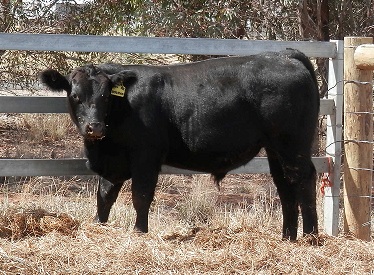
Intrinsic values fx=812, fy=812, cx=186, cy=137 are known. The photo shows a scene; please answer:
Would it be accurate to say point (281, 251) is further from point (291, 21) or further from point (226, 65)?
point (291, 21)

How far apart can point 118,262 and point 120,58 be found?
6688mm

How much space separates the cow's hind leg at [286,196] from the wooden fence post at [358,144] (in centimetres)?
50

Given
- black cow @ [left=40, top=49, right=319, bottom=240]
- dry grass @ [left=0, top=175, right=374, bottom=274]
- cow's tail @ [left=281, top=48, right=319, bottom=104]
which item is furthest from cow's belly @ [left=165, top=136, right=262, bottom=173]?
cow's tail @ [left=281, top=48, right=319, bottom=104]

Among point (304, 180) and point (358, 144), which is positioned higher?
point (358, 144)

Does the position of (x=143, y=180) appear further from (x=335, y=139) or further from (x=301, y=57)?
(x=335, y=139)

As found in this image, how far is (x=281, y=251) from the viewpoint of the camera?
6.09 m

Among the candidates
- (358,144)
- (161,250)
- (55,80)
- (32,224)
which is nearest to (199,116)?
(55,80)

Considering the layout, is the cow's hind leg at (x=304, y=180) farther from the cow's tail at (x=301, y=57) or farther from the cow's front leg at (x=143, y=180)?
the cow's front leg at (x=143, y=180)

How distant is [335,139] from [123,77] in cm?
211

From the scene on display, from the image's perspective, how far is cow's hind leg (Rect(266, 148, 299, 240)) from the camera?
7395 millimetres

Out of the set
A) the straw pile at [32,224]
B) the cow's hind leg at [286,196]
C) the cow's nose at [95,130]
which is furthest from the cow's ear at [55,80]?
the cow's hind leg at [286,196]

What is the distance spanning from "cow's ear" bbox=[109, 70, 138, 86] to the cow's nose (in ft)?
1.54

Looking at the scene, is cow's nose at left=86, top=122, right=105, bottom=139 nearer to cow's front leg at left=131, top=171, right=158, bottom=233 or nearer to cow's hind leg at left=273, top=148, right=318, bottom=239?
cow's front leg at left=131, top=171, right=158, bottom=233

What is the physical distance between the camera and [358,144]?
7414 millimetres
